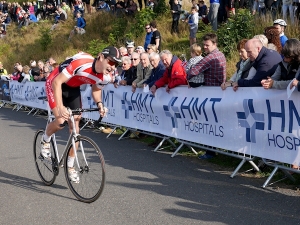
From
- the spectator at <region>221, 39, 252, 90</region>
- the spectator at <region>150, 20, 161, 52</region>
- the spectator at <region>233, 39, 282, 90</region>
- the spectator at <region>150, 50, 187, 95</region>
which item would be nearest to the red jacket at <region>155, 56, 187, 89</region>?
the spectator at <region>150, 50, 187, 95</region>

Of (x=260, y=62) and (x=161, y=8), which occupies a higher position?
(x=260, y=62)

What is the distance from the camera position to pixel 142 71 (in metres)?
11.5

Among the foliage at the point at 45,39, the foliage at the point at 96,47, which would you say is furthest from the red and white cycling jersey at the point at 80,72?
the foliage at the point at 45,39

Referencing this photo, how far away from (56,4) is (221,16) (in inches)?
919

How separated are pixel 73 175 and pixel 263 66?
324cm

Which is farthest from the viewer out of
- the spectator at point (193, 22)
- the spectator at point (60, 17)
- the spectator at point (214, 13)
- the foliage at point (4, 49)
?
the foliage at point (4, 49)

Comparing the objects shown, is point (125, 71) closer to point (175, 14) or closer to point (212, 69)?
point (212, 69)

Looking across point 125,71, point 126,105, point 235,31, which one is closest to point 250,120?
point 126,105

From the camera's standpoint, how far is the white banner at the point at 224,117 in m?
6.97

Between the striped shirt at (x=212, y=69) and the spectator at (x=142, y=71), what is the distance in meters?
2.36

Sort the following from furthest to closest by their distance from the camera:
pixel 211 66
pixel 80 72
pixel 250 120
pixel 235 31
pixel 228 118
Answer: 1. pixel 235 31
2. pixel 211 66
3. pixel 228 118
4. pixel 250 120
5. pixel 80 72

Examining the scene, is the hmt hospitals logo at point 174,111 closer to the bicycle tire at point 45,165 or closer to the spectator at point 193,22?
the bicycle tire at point 45,165

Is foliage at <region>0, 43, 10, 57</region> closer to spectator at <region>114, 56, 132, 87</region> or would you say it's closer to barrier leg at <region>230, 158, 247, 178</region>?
spectator at <region>114, 56, 132, 87</region>

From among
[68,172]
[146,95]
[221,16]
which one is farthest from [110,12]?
[68,172]
